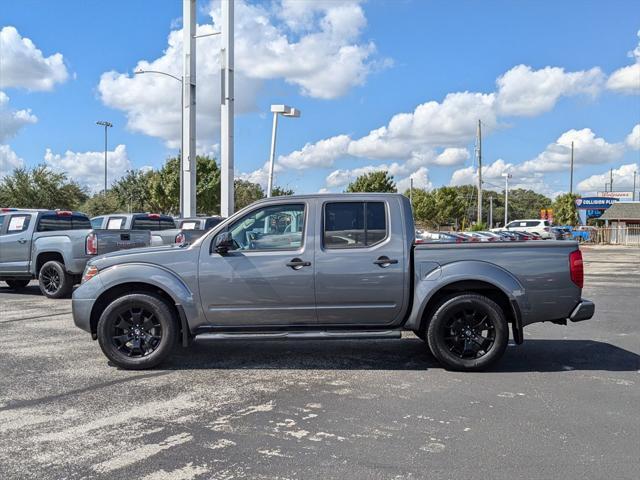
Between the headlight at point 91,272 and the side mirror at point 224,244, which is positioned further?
the headlight at point 91,272

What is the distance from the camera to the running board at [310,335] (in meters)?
6.18

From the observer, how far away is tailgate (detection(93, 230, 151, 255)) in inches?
467

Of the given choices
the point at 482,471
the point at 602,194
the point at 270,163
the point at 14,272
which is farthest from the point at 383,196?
the point at 602,194

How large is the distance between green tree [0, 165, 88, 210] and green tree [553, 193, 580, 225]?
2280 inches

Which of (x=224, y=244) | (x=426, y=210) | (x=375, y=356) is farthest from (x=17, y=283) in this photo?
(x=426, y=210)

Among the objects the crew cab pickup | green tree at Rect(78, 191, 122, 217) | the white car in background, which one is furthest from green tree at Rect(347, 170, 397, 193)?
the crew cab pickup

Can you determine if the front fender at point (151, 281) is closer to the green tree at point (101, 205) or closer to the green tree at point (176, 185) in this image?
the green tree at point (176, 185)

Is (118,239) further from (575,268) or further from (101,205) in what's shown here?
(101,205)

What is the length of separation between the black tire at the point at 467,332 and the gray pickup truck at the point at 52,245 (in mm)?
8038

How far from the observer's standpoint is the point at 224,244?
6152mm

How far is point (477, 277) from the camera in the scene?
6109mm

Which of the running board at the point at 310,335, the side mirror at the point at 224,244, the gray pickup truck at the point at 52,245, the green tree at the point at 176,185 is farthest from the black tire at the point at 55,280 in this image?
the green tree at the point at 176,185

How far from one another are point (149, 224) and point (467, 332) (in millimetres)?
10490

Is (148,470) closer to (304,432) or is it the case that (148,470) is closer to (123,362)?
(304,432)
